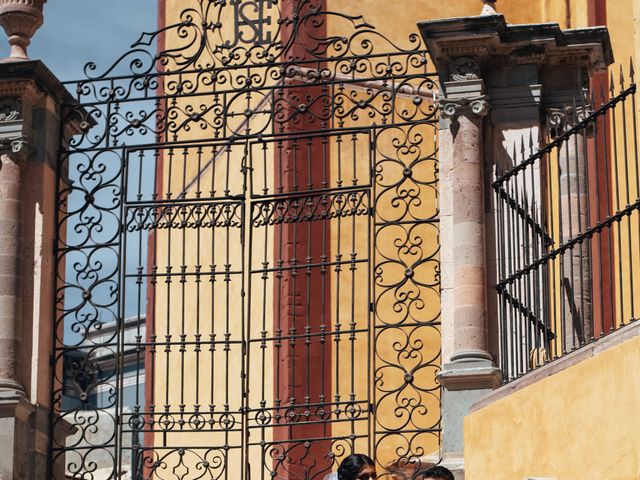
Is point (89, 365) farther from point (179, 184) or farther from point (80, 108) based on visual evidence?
point (179, 184)

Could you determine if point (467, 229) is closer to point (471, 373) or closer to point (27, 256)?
point (471, 373)

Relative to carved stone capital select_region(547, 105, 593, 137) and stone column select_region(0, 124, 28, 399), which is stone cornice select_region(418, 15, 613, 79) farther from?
stone column select_region(0, 124, 28, 399)

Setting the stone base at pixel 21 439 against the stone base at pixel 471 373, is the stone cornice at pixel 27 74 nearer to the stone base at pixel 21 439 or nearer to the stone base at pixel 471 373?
the stone base at pixel 21 439

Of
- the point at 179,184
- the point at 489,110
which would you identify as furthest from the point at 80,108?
the point at 179,184

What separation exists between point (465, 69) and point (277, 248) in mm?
4667

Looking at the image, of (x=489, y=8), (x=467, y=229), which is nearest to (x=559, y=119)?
(x=489, y=8)

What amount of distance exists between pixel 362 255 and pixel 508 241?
484 centimetres

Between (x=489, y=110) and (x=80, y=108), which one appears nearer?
(x=489, y=110)

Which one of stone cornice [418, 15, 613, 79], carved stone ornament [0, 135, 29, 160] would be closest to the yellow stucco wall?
stone cornice [418, 15, 613, 79]

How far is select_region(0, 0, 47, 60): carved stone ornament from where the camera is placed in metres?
14.1

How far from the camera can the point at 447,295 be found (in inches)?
506

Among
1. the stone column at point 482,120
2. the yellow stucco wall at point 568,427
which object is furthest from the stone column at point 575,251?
the yellow stucco wall at point 568,427

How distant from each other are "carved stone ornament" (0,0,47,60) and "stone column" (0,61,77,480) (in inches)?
12.7

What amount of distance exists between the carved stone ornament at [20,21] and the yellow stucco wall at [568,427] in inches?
203
